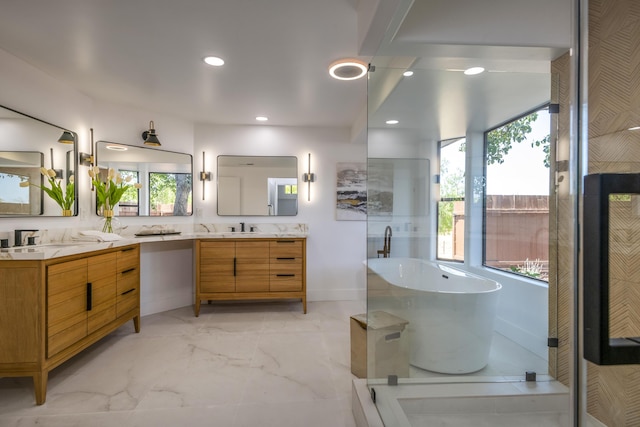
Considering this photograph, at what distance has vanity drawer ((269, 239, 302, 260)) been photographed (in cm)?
322

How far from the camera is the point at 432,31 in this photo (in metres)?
1.57

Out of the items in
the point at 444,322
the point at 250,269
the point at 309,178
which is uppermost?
the point at 309,178

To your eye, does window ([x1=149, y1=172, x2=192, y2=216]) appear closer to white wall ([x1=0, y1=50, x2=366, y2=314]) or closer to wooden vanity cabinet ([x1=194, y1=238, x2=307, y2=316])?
white wall ([x1=0, y1=50, x2=366, y2=314])

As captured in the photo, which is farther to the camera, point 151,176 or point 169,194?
point 169,194

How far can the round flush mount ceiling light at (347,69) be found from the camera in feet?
7.19

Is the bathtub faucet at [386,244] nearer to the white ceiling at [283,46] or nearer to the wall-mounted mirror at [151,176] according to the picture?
the white ceiling at [283,46]

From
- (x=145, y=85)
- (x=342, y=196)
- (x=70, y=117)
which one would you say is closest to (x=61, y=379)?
(x=70, y=117)

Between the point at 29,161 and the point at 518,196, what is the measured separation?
145 inches

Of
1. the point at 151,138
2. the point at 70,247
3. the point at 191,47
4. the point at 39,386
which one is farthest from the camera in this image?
the point at 151,138

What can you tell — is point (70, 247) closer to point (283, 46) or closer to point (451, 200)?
point (283, 46)

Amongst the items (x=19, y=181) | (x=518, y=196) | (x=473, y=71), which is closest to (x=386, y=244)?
(x=518, y=196)

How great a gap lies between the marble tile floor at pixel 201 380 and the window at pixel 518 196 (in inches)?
59.1

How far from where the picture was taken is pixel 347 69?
2281 mm

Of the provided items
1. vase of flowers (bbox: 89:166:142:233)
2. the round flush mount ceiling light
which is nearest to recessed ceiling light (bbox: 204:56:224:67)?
the round flush mount ceiling light
